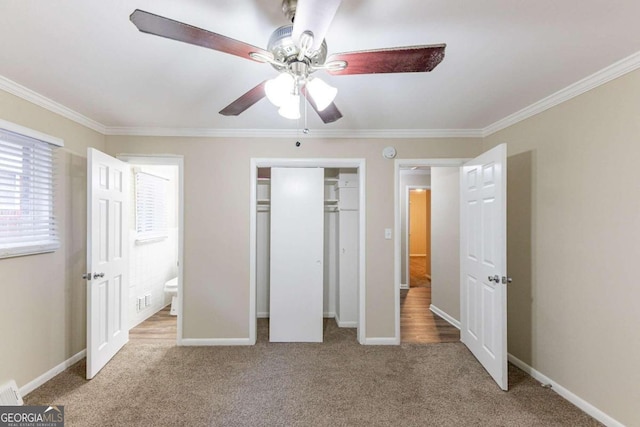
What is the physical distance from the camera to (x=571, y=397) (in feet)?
7.21

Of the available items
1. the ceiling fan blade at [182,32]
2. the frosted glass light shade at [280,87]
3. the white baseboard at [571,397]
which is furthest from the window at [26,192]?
the white baseboard at [571,397]

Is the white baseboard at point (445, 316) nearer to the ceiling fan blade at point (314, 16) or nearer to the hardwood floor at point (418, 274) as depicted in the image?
the hardwood floor at point (418, 274)

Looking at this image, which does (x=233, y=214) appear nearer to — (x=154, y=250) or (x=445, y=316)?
(x=154, y=250)

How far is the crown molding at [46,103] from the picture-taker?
212 cm

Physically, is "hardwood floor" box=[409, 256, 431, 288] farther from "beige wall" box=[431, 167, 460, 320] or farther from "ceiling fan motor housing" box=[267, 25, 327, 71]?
"ceiling fan motor housing" box=[267, 25, 327, 71]

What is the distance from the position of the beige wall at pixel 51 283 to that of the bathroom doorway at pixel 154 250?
0.58m

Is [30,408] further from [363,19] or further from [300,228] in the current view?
[363,19]

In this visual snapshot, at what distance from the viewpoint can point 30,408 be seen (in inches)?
82.6

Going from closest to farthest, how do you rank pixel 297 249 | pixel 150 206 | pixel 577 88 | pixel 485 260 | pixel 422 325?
1. pixel 577 88
2. pixel 485 260
3. pixel 297 249
4. pixel 422 325
5. pixel 150 206

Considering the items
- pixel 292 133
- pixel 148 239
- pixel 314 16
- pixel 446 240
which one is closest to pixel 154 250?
pixel 148 239

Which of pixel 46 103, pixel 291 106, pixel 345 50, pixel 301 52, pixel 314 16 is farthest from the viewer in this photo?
pixel 46 103

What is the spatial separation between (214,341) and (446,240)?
320 centimetres

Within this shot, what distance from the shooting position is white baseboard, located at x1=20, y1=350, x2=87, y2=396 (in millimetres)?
2276

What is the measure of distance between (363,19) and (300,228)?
2230 millimetres
